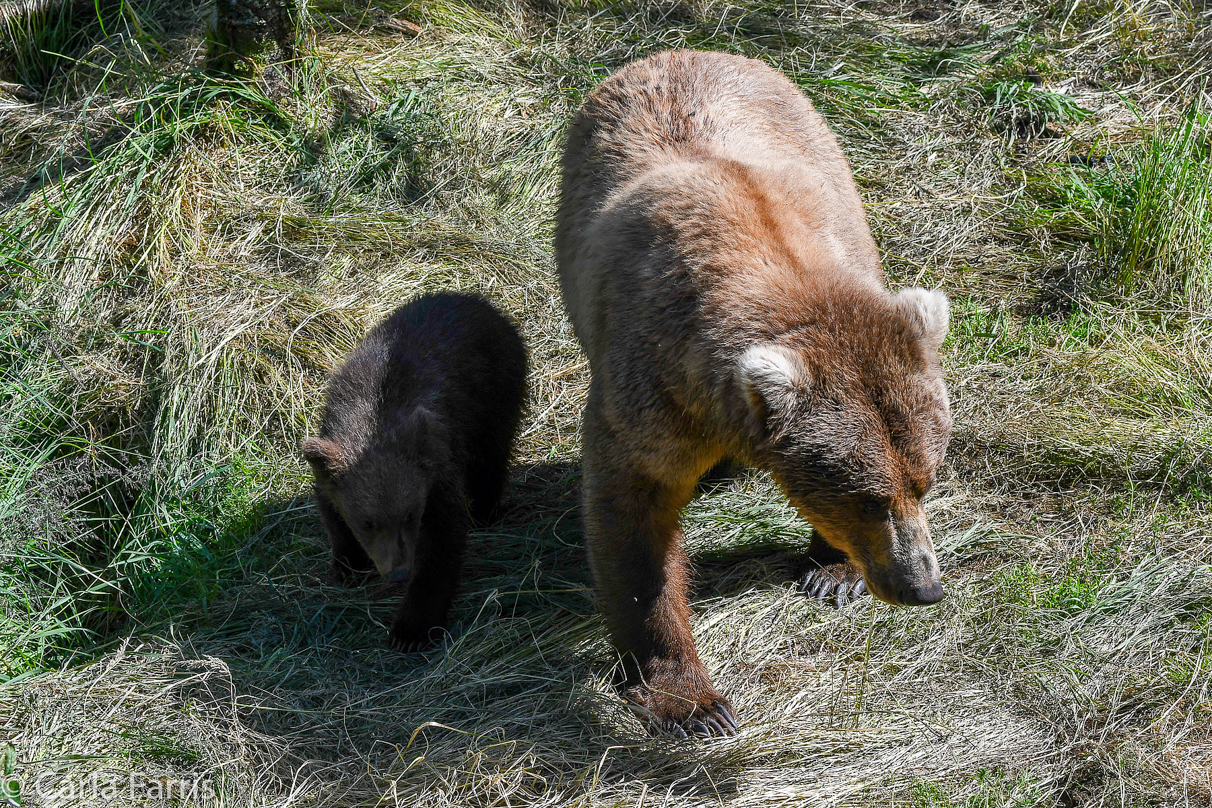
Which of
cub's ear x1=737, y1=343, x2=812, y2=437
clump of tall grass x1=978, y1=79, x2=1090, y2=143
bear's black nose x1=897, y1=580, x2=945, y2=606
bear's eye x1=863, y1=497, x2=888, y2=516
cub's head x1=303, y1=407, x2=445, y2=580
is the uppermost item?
cub's ear x1=737, y1=343, x2=812, y2=437

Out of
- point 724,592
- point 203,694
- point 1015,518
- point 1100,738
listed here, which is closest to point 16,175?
point 203,694

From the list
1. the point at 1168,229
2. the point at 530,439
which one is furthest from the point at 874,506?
the point at 1168,229

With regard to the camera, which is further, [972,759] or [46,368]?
[46,368]

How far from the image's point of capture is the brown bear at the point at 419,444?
5191mm

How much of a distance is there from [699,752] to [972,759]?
109 centimetres

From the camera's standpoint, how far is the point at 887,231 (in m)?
7.47

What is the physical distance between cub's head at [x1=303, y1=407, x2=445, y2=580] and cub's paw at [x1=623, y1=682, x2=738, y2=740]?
53.4 inches

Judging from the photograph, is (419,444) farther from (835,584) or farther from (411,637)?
(835,584)

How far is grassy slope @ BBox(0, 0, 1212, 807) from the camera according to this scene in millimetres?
4352

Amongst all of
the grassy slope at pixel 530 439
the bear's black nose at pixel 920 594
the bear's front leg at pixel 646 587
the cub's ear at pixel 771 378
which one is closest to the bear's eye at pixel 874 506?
the bear's black nose at pixel 920 594

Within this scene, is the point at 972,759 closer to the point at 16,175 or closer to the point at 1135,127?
the point at 1135,127

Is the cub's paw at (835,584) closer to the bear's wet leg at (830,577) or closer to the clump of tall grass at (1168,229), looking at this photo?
the bear's wet leg at (830,577)

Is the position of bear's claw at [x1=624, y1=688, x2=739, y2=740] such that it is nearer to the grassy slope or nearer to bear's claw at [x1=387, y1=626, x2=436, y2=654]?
the grassy slope

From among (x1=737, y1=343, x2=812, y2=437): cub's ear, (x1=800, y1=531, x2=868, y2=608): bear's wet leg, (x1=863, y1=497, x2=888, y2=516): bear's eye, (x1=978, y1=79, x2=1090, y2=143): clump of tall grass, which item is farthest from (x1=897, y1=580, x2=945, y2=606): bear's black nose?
(x1=978, y1=79, x2=1090, y2=143): clump of tall grass
